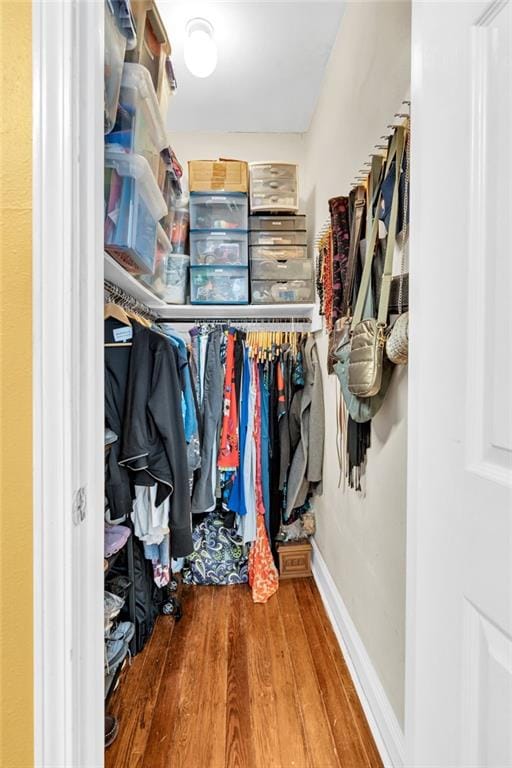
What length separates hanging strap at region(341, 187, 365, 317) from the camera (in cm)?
139

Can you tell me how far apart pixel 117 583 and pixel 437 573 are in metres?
1.49

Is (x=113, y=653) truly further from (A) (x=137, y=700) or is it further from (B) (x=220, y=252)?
(B) (x=220, y=252)

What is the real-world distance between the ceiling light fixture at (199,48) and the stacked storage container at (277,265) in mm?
780

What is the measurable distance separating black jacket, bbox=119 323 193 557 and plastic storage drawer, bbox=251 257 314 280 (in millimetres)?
942

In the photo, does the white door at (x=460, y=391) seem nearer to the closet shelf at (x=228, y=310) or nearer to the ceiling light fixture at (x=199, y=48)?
the ceiling light fixture at (x=199, y=48)

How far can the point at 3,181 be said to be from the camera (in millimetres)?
584

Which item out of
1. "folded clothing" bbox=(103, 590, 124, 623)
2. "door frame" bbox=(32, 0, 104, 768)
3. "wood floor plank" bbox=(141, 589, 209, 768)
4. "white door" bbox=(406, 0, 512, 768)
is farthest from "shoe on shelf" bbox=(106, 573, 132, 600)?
"white door" bbox=(406, 0, 512, 768)

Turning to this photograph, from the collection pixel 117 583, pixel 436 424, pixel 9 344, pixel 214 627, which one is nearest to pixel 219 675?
pixel 214 627

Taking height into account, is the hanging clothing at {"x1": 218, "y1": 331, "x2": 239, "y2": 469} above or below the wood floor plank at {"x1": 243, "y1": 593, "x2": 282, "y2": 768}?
above

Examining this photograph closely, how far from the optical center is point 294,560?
2279 mm

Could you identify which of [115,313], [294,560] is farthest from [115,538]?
[294,560]

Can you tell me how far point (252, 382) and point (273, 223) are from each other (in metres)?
1.00

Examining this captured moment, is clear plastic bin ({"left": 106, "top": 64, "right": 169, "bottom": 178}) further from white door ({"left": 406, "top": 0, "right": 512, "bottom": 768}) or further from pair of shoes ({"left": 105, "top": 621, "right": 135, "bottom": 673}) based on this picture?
pair of shoes ({"left": 105, "top": 621, "right": 135, "bottom": 673})

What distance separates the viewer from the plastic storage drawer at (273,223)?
232 cm
